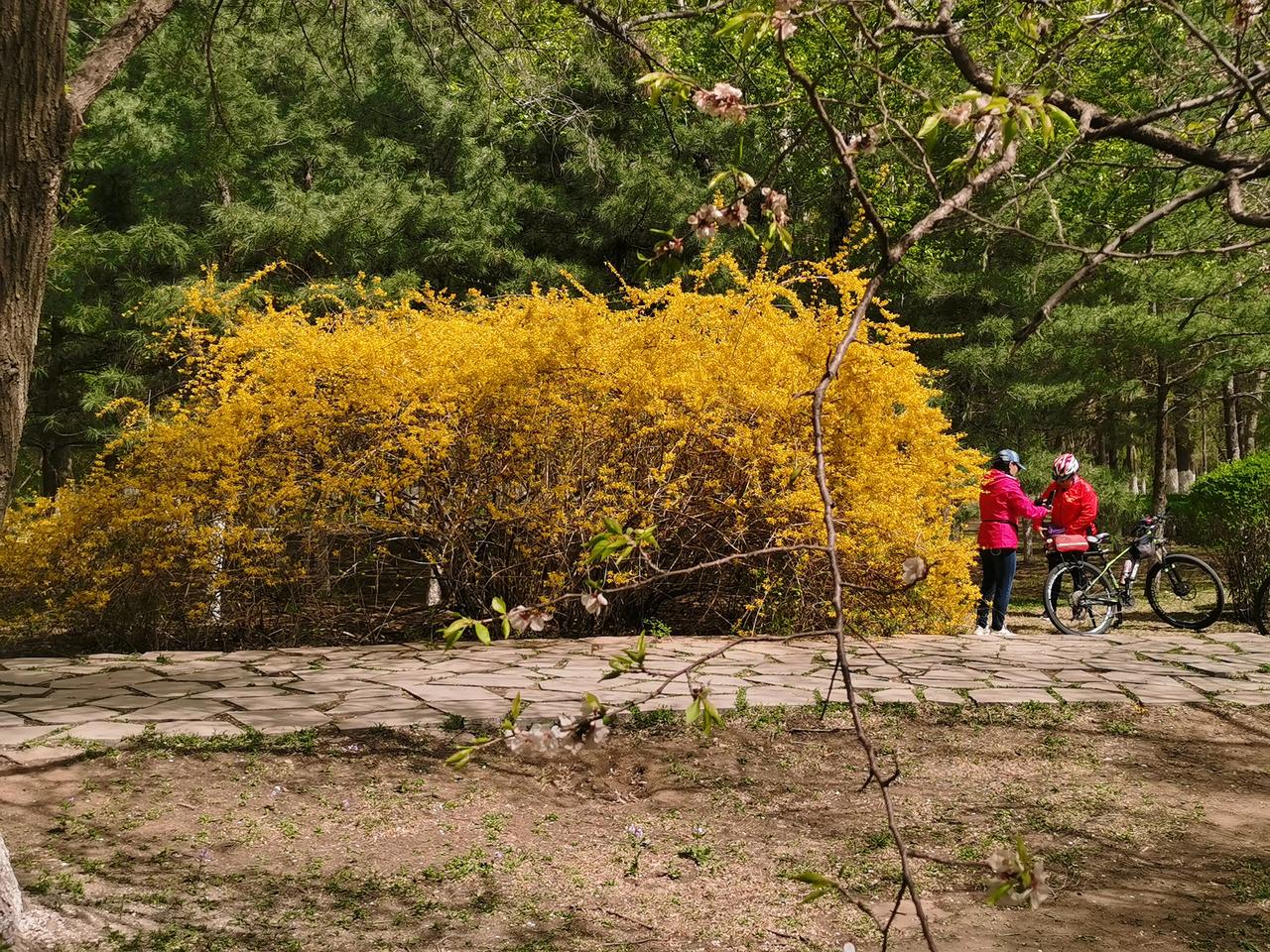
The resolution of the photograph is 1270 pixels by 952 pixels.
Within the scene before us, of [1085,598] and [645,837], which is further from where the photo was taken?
[1085,598]

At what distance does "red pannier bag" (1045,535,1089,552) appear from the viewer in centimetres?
927

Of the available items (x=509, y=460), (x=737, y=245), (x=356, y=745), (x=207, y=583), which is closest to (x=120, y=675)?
(x=207, y=583)

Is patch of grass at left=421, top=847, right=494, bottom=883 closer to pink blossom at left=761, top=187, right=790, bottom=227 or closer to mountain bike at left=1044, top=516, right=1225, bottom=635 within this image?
pink blossom at left=761, top=187, right=790, bottom=227

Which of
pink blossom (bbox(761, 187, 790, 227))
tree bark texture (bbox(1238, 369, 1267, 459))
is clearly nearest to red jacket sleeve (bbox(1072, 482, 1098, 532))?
tree bark texture (bbox(1238, 369, 1267, 459))

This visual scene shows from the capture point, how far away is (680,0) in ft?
20.1

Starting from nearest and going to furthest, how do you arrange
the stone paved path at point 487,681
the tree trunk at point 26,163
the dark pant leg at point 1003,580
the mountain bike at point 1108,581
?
the tree trunk at point 26,163, the stone paved path at point 487,681, the dark pant leg at point 1003,580, the mountain bike at point 1108,581

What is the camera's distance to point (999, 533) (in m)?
8.61

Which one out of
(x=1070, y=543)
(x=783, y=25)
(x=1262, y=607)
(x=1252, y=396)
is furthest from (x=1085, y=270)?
(x=1252, y=396)

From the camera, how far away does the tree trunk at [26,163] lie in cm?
265

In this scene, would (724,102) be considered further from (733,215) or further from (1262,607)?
(1262,607)

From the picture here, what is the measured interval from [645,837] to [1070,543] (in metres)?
6.60

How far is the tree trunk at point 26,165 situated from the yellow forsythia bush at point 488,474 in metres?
4.29

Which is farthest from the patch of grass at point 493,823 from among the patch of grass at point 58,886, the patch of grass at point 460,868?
the patch of grass at point 58,886

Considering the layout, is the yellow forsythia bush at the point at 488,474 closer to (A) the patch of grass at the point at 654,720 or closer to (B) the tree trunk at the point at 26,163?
(A) the patch of grass at the point at 654,720
